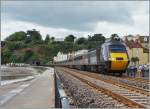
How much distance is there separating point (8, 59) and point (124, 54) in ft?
427

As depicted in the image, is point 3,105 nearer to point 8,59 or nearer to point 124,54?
point 124,54

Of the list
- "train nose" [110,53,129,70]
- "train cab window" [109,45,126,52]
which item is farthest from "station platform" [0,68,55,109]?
"train cab window" [109,45,126,52]

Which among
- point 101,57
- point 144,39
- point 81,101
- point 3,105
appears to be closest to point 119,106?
point 81,101

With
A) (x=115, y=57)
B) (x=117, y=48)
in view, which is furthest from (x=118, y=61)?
(x=117, y=48)

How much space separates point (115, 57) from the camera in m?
45.0

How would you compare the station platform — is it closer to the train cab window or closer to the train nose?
the train nose

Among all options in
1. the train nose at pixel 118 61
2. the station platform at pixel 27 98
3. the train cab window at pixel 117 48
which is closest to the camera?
the station platform at pixel 27 98

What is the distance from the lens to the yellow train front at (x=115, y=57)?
44.7 m

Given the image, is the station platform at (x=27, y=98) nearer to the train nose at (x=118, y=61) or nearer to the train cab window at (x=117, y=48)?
the train nose at (x=118, y=61)

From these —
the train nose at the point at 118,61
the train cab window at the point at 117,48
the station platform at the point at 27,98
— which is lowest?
the station platform at the point at 27,98

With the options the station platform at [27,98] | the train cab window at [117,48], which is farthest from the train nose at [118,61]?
the station platform at [27,98]

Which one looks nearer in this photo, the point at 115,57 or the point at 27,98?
the point at 27,98

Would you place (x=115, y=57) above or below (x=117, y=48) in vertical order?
below

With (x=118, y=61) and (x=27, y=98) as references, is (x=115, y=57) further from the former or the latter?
(x=27, y=98)
